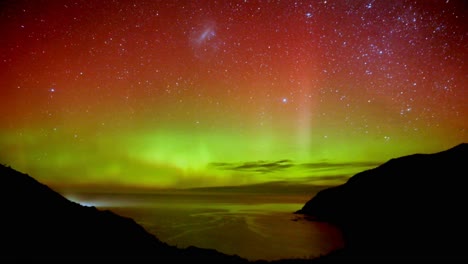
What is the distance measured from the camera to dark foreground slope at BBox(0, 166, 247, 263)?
11297 mm

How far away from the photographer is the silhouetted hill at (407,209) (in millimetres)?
16562

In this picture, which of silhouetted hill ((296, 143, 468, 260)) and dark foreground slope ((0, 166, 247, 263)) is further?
silhouetted hill ((296, 143, 468, 260))

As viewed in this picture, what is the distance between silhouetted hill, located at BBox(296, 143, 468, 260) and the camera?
16562mm

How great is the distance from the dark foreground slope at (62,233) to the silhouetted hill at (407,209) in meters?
10.0

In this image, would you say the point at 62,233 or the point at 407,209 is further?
the point at 407,209

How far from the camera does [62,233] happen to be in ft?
42.4

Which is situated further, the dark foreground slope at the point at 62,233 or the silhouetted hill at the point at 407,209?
the silhouetted hill at the point at 407,209

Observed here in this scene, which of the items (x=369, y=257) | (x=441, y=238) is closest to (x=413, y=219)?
(x=441, y=238)

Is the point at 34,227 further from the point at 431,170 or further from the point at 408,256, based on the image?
the point at 431,170

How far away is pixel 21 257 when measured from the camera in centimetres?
1032

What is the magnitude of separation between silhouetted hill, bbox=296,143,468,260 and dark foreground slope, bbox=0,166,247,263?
32.9 feet

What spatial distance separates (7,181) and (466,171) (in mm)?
44898

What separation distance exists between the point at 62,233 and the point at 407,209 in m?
36.8

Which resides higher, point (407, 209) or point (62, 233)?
point (62, 233)
